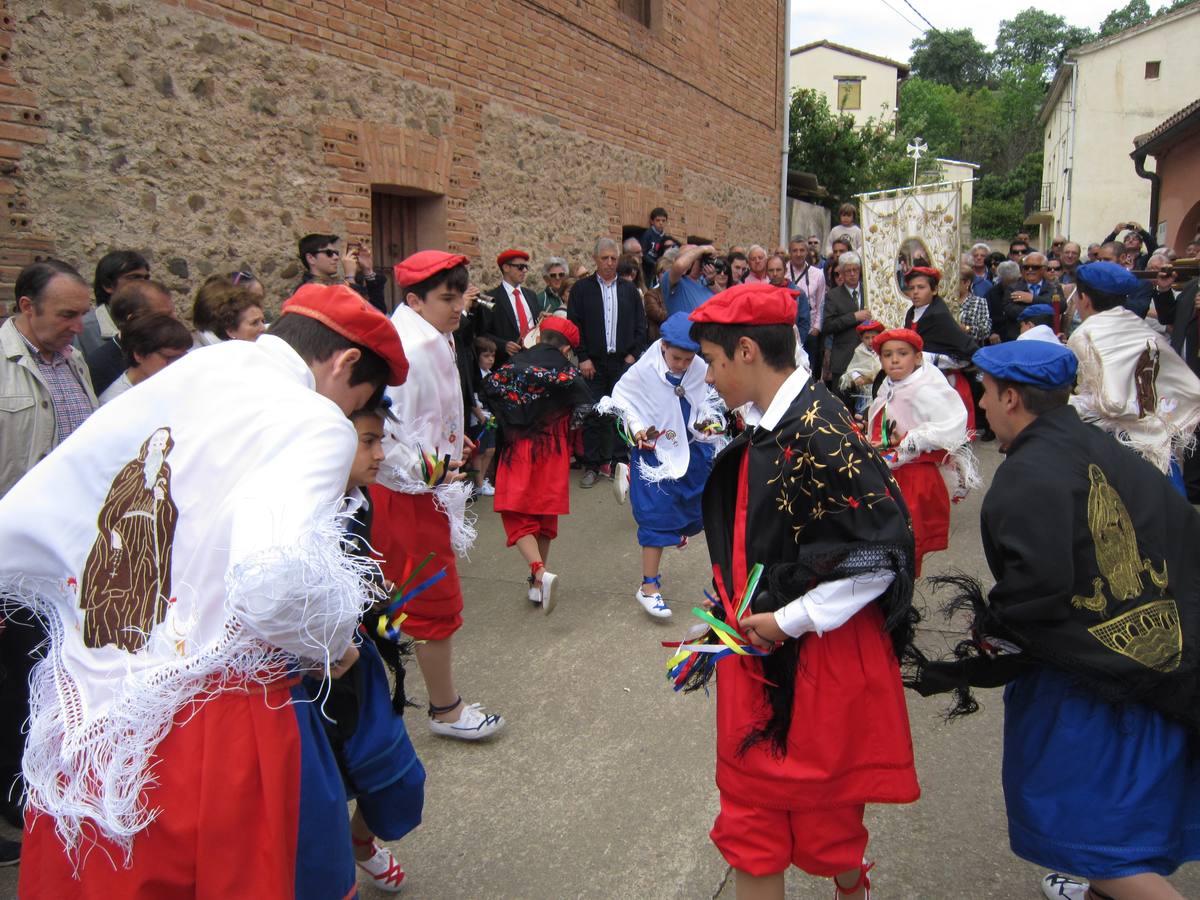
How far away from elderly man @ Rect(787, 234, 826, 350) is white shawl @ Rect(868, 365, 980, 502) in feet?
19.5

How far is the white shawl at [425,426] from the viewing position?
11.6ft

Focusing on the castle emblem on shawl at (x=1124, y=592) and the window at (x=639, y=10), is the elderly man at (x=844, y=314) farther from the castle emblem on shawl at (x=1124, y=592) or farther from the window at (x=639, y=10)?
the castle emblem on shawl at (x=1124, y=592)

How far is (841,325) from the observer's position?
33.4 feet

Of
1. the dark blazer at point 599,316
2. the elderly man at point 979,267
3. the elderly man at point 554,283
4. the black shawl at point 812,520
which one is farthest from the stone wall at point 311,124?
the black shawl at point 812,520

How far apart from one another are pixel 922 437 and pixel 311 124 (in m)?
5.18

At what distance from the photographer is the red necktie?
8.10 metres

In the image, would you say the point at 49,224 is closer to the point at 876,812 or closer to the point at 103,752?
the point at 103,752

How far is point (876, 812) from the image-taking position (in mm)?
3213

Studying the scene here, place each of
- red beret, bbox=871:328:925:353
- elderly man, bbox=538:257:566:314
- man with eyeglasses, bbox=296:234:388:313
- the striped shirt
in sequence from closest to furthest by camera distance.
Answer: the striped shirt < red beret, bbox=871:328:925:353 < man with eyeglasses, bbox=296:234:388:313 < elderly man, bbox=538:257:566:314

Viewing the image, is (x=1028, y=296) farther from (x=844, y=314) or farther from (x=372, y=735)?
(x=372, y=735)

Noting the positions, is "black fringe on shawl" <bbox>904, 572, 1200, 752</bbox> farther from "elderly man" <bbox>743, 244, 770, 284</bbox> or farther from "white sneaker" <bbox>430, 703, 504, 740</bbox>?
"elderly man" <bbox>743, 244, 770, 284</bbox>

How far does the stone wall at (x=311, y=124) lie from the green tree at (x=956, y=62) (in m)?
71.0

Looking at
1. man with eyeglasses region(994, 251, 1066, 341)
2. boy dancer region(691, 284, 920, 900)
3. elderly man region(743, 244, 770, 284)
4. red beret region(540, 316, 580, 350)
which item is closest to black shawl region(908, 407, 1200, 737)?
boy dancer region(691, 284, 920, 900)

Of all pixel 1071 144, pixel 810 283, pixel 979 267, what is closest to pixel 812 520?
pixel 810 283
